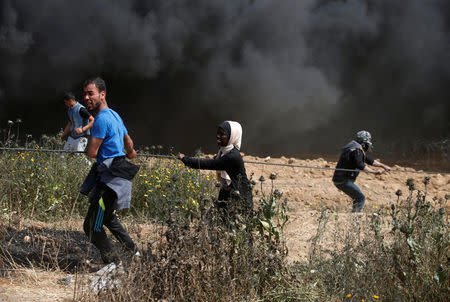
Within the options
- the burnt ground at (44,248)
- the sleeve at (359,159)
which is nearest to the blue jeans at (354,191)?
the sleeve at (359,159)

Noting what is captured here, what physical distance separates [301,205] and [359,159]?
64.2 inches

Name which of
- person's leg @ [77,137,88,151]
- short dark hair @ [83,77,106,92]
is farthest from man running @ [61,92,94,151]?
short dark hair @ [83,77,106,92]

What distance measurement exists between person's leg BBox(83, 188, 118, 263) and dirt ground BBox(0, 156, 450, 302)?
30 centimetres

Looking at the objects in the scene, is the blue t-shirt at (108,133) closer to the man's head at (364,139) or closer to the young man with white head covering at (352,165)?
the young man with white head covering at (352,165)

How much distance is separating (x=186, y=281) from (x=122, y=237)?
101cm

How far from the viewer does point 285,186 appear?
28.6 ft

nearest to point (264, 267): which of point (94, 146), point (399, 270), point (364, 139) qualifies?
point (399, 270)

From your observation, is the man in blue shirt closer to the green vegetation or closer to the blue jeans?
the green vegetation

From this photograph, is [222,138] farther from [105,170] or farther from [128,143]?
[105,170]

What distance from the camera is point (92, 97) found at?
3391mm

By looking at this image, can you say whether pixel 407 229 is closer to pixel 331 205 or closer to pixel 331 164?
pixel 331 205

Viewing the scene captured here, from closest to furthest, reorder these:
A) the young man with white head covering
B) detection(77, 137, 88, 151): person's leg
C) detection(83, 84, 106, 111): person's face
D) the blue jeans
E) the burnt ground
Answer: detection(83, 84, 106, 111): person's face, the burnt ground, detection(77, 137, 88, 151): person's leg, the young man with white head covering, the blue jeans

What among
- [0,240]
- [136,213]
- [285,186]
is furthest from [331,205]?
[0,240]

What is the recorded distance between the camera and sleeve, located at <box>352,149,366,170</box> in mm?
6266
